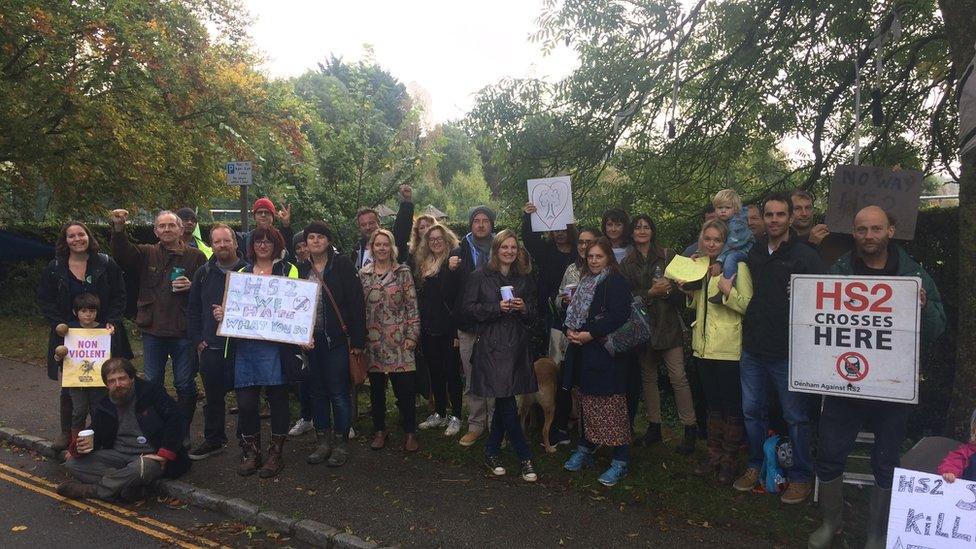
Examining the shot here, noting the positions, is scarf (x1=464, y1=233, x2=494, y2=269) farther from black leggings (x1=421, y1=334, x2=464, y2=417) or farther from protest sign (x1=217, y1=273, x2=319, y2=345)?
protest sign (x1=217, y1=273, x2=319, y2=345)

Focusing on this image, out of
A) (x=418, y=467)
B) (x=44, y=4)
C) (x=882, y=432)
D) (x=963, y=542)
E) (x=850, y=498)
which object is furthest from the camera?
(x=44, y=4)

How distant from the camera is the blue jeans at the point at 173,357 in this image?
6.40m

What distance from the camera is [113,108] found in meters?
14.3

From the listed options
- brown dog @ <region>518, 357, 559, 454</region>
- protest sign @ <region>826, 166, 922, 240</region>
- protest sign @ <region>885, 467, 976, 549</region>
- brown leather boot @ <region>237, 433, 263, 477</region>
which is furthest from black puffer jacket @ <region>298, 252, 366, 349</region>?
protest sign @ <region>885, 467, 976, 549</region>

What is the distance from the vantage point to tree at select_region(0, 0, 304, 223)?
525 inches

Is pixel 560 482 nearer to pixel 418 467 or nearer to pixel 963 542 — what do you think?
pixel 418 467

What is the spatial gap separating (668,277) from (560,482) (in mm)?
1919

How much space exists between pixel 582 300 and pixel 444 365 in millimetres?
1964

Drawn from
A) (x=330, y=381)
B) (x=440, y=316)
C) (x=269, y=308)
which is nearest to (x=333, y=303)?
(x=269, y=308)

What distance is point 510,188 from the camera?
7.82 metres

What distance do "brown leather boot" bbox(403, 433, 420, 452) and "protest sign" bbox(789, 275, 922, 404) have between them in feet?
11.2

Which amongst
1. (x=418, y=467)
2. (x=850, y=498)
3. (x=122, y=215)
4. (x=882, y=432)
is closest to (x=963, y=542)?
(x=882, y=432)

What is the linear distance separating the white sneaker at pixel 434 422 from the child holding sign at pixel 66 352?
120 inches

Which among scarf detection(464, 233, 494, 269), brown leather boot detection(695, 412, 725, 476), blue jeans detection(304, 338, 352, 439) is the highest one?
scarf detection(464, 233, 494, 269)
